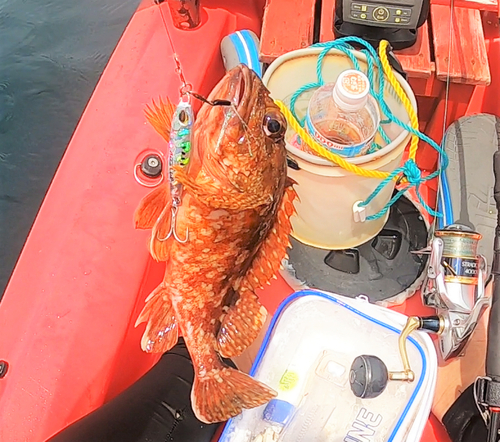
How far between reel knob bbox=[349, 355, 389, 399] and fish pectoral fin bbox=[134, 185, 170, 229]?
2.09 ft

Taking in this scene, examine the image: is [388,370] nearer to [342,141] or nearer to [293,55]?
[342,141]

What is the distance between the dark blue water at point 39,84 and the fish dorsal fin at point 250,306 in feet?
5.26

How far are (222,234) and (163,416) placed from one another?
527mm

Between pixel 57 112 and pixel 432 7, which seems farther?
pixel 57 112

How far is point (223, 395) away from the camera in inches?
43.1

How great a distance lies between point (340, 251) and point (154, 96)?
0.76 metres

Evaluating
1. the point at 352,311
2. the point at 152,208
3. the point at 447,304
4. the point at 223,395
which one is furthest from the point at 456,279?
the point at 152,208

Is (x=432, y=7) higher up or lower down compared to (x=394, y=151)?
higher up

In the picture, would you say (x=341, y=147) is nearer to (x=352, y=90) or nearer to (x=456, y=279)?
(x=352, y=90)

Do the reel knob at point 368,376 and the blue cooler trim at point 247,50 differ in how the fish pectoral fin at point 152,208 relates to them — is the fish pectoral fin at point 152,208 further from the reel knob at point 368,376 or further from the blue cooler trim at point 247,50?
the blue cooler trim at point 247,50

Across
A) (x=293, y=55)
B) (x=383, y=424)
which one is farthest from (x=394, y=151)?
(x=383, y=424)

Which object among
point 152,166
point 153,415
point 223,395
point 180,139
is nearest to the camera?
point 180,139

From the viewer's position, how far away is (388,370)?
1.33 m

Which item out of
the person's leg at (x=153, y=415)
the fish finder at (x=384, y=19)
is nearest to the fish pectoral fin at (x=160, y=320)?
the person's leg at (x=153, y=415)
